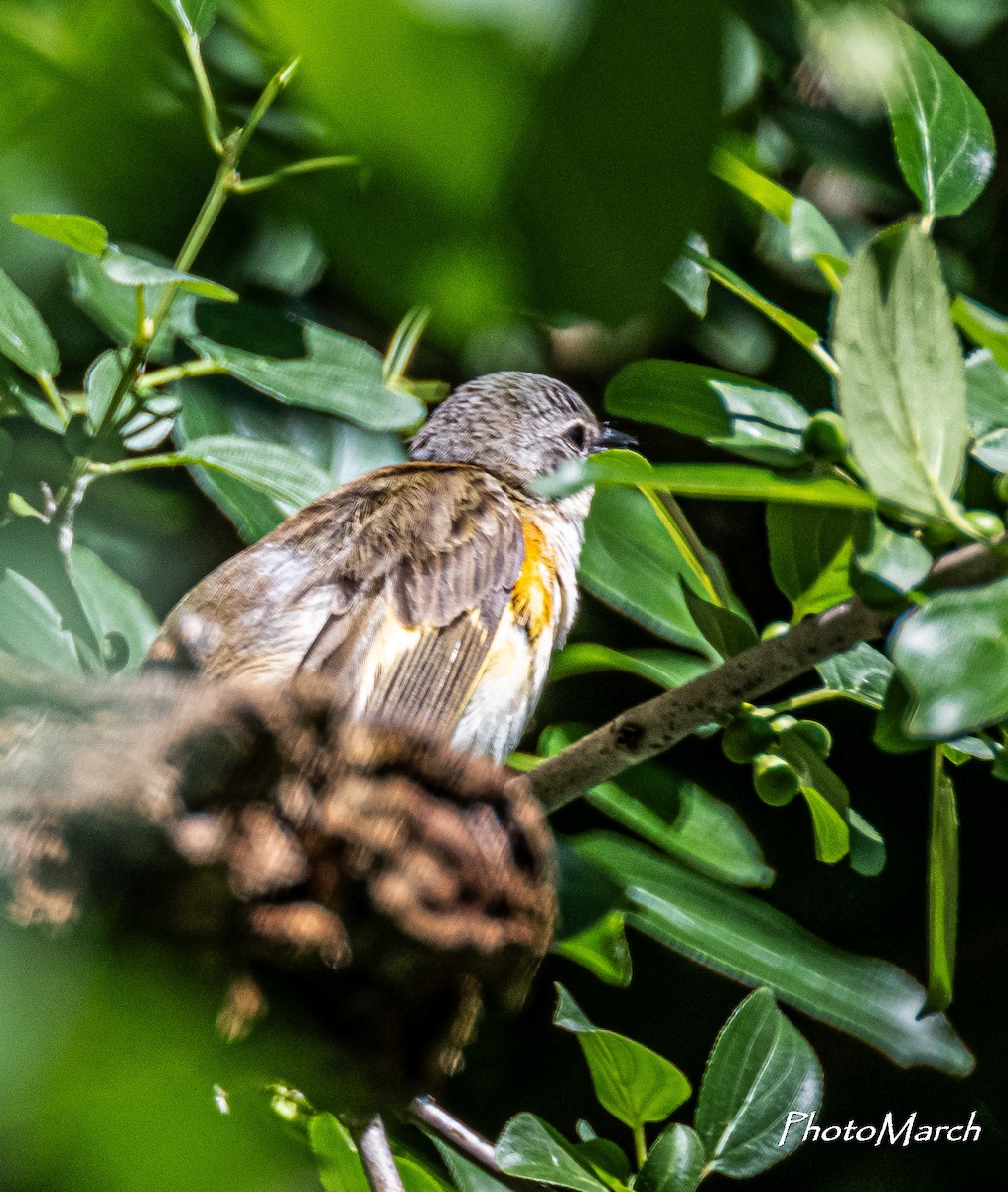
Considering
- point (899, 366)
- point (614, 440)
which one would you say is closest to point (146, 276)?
point (899, 366)

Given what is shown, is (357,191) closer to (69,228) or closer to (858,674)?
(69,228)

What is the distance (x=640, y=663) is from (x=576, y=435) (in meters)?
1.23

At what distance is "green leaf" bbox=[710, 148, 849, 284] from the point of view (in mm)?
952

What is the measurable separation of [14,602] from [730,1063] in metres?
1.08

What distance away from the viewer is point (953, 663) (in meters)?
0.78

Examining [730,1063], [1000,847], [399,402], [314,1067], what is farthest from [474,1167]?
[1000,847]

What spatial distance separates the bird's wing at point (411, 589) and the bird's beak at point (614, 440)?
0.65m

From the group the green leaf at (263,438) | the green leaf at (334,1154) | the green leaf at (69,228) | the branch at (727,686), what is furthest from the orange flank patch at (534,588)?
the green leaf at (69,228)

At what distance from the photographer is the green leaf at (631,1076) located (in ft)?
4.47

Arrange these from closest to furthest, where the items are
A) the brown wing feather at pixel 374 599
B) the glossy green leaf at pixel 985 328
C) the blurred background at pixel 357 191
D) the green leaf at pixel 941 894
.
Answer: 1. the blurred background at pixel 357 191
2. the glossy green leaf at pixel 985 328
3. the green leaf at pixel 941 894
4. the brown wing feather at pixel 374 599

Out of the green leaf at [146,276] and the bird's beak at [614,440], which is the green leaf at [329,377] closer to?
the green leaf at [146,276]

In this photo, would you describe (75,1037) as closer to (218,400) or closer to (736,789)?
(218,400)

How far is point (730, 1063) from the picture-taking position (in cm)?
147

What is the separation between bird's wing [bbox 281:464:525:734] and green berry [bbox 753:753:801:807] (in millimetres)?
514
